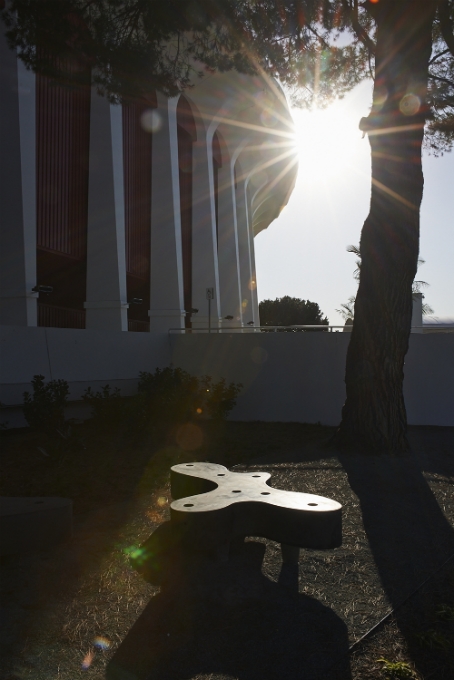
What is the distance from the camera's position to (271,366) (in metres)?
11.9

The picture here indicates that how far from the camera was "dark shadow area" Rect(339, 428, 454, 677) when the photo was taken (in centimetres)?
324

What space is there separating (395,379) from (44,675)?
6.67m

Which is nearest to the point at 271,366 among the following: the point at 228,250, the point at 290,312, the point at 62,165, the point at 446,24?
the point at 62,165

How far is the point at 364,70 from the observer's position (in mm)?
11188

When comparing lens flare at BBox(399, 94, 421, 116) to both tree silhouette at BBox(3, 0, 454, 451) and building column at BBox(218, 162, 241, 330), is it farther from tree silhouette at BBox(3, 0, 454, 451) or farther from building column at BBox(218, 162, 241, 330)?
building column at BBox(218, 162, 241, 330)

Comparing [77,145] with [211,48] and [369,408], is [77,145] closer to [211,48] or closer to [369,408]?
[211,48]

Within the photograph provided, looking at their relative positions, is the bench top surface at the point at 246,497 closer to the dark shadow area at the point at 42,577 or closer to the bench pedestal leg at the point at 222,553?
the bench pedestal leg at the point at 222,553

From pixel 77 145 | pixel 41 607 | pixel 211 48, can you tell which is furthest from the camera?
pixel 77 145

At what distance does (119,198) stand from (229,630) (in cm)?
1216

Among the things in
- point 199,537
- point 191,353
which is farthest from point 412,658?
point 191,353

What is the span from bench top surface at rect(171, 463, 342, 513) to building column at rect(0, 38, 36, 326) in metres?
7.10

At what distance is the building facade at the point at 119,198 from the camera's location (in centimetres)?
1066

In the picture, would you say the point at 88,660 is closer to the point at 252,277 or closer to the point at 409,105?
the point at 409,105

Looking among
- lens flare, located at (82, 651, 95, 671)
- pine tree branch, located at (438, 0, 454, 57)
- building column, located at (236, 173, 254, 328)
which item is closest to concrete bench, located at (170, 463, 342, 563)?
lens flare, located at (82, 651, 95, 671)
